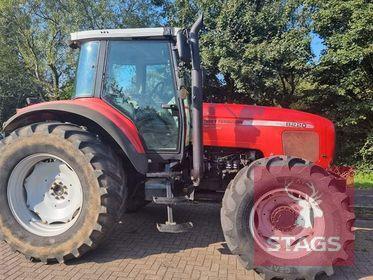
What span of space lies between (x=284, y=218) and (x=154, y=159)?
4.96 feet

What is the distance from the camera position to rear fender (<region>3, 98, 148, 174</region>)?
3936mm

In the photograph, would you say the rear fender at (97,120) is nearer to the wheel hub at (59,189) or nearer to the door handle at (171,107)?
the door handle at (171,107)

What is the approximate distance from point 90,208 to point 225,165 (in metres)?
1.66

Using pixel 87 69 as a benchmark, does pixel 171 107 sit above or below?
below

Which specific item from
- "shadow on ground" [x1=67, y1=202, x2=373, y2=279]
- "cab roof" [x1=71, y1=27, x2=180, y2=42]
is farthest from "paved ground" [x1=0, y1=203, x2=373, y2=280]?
"cab roof" [x1=71, y1=27, x2=180, y2=42]

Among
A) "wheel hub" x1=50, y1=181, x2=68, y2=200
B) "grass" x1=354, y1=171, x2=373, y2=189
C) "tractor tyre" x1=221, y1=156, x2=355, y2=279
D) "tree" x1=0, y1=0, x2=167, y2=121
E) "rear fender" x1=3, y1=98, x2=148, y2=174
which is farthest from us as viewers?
"tree" x1=0, y1=0, x2=167, y2=121

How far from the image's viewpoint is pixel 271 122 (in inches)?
170

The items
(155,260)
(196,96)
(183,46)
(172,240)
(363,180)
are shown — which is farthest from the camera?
(363,180)

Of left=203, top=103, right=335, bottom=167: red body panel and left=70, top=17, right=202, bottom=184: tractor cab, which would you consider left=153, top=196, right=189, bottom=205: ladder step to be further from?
left=203, top=103, right=335, bottom=167: red body panel

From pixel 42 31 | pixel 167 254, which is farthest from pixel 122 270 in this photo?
pixel 42 31

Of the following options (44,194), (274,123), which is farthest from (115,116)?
(274,123)

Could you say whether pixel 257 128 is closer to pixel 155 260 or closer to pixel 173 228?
pixel 173 228

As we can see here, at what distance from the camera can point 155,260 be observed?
400 cm

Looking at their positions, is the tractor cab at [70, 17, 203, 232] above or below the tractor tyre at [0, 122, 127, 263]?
above
